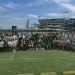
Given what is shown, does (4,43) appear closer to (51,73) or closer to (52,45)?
(52,45)

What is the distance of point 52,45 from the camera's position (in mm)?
30594

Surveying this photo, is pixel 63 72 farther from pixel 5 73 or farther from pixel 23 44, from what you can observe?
pixel 23 44

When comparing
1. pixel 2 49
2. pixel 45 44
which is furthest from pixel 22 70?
pixel 45 44

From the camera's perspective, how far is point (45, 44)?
29.8m

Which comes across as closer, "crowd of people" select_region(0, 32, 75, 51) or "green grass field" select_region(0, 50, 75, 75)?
"green grass field" select_region(0, 50, 75, 75)

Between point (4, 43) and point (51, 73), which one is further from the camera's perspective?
point (4, 43)

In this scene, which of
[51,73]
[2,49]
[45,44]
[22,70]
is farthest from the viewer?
[45,44]

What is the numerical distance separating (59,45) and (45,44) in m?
1.39

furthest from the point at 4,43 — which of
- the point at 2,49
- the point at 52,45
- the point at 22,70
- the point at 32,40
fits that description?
the point at 22,70

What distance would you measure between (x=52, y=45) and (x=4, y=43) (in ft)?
16.5

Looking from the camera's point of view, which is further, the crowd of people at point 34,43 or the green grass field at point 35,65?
the crowd of people at point 34,43

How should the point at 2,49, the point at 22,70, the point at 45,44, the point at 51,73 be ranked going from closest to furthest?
the point at 51,73, the point at 22,70, the point at 2,49, the point at 45,44

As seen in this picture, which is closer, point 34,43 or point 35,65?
point 35,65

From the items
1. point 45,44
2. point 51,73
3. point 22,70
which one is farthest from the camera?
point 45,44
